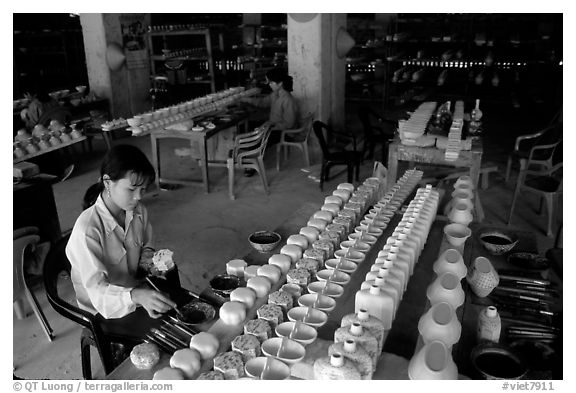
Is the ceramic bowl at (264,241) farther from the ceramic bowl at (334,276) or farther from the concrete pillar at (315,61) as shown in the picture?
the concrete pillar at (315,61)

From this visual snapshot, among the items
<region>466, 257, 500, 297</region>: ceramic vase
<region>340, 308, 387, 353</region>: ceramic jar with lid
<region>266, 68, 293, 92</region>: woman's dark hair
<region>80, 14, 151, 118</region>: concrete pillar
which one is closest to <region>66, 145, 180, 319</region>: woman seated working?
<region>340, 308, 387, 353</region>: ceramic jar with lid

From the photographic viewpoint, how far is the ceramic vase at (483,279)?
221cm

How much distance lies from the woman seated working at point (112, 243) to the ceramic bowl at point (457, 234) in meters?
1.45

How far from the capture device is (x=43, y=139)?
5273 millimetres

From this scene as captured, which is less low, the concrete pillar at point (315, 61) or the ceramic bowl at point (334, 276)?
the concrete pillar at point (315, 61)

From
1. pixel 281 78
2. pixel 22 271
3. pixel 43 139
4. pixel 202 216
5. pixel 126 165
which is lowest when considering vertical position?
pixel 202 216

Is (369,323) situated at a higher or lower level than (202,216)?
higher

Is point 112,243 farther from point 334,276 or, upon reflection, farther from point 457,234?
point 457,234

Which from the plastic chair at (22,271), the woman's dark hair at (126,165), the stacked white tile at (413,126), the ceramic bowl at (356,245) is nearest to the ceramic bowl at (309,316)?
the ceramic bowl at (356,245)

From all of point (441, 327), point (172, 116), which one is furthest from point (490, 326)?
point (172, 116)

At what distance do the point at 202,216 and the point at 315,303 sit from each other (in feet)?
11.1
